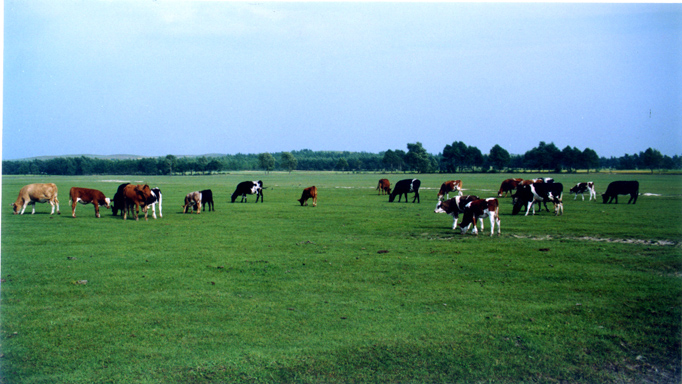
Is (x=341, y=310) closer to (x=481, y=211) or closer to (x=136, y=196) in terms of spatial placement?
(x=481, y=211)

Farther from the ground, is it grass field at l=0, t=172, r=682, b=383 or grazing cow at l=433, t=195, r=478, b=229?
grazing cow at l=433, t=195, r=478, b=229

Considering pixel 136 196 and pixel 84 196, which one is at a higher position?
pixel 136 196

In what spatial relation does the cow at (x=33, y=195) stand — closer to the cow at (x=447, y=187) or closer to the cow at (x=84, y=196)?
the cow at (x=84, y=196)

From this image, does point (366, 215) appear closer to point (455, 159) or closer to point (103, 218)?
point (103, 218)

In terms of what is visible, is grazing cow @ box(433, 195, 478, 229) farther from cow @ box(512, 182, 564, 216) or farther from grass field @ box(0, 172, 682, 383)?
cow @ box(512, 182, 564, 216)

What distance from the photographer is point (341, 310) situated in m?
7.49

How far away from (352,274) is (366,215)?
1252 cm

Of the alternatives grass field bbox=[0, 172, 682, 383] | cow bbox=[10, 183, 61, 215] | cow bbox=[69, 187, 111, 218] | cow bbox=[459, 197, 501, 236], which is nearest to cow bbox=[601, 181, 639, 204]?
grass field bbox=[0, 172, 682, 383]

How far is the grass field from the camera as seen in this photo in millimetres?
5574

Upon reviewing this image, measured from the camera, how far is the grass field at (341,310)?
5574mm

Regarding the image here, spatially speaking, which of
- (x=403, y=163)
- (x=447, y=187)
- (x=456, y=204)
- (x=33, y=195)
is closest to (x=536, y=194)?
(x=456, y=204)

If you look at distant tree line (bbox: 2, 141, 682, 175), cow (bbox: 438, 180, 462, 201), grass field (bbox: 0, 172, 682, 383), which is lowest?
grass field (bbox: 0, 172, 682, 383)

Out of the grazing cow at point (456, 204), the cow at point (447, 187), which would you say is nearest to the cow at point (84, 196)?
the grazing cow at point (456, 204)

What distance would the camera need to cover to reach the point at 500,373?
5.48 meters
